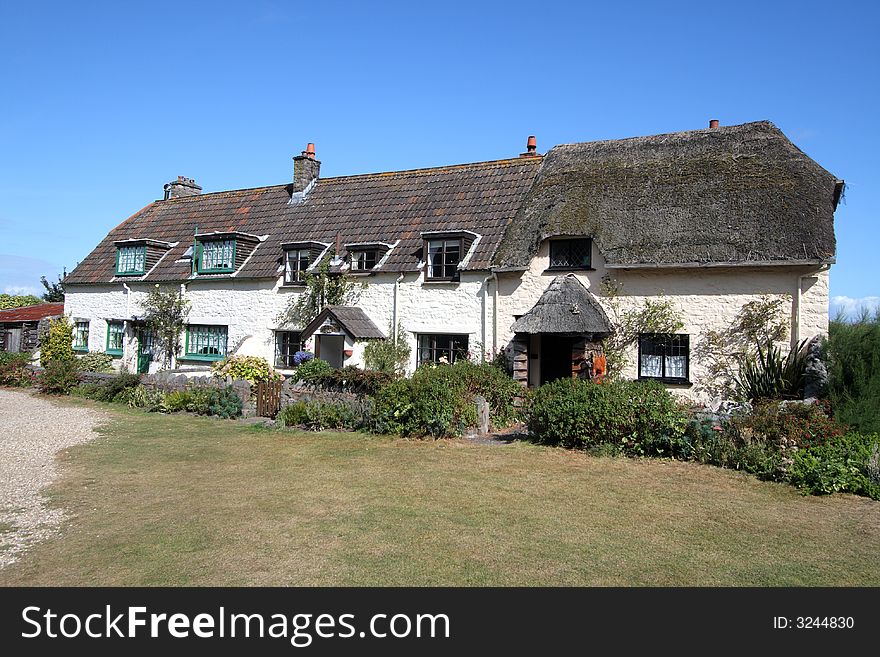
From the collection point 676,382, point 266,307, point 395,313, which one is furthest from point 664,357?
point 266,307

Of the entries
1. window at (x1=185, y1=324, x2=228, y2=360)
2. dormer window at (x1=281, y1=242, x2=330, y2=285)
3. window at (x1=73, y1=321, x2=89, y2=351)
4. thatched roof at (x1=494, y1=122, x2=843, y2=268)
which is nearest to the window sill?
thatched roof at (x1=494, y1=122, x2=843, y2=268)

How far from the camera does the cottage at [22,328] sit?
28.2 metres

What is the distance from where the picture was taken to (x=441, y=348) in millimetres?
19062

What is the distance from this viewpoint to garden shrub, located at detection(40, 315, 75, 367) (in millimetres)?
25203

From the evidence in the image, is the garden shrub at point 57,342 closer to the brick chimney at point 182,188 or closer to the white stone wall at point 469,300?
the white stone wall at point 469,300

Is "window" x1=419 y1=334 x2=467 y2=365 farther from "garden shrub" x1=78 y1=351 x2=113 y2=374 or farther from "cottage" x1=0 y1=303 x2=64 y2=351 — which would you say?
"cottage" x1=0 y1=303 x2=64 y2=351

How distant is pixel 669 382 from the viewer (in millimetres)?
16172

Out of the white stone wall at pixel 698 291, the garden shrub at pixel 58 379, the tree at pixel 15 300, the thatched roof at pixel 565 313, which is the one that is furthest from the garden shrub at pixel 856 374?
the tree at pixel 15 300

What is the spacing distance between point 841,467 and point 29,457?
43.9 feet

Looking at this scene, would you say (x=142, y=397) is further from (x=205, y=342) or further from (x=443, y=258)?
(x=443, y=258)

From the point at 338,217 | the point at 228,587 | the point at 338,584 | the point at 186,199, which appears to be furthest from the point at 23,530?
the point at 186,199

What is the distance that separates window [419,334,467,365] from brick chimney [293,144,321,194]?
9.33 metres

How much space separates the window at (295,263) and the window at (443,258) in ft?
14.8

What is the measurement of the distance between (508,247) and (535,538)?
40.1ft
